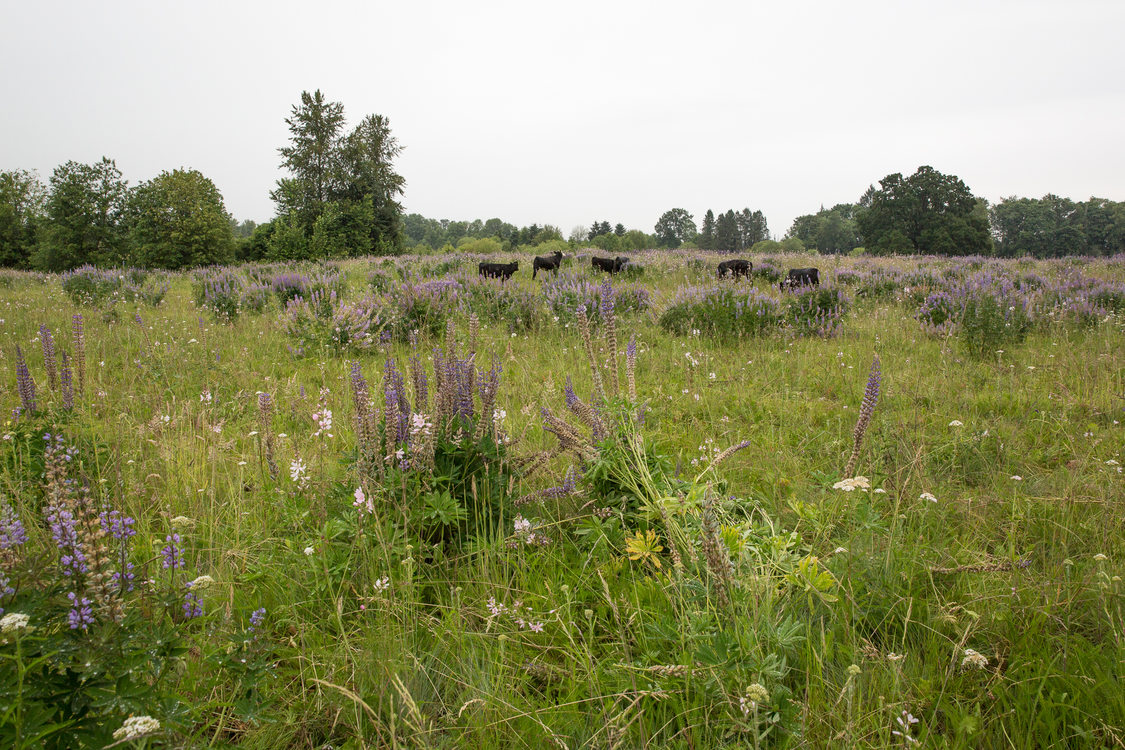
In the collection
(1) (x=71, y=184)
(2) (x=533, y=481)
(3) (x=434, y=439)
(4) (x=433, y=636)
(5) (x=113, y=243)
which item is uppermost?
(1) (x=71, y=184)

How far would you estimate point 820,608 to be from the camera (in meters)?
2.14

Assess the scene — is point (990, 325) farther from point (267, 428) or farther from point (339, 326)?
point (339, 326)

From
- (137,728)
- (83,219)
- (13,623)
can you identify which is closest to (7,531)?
(13,623)

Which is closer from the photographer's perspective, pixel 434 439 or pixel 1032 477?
pixel 434 439

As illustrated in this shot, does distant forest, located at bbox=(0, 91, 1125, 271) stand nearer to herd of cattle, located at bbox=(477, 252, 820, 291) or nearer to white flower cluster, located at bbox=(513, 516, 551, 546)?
herd of cattle, located at bbox=(477, 252, 820, 291)

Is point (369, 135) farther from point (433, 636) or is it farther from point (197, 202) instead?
point (433, 636)


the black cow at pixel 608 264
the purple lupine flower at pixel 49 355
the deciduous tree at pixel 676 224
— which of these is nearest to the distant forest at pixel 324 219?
the black cow at pixel 608 264

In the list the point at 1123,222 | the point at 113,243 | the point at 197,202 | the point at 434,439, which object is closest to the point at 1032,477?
the point at 434,439

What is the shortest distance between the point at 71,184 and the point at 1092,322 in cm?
5464

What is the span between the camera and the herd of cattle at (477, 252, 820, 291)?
36.9ft

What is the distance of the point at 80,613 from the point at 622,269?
1571cm

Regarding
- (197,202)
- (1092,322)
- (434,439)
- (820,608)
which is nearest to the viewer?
(820,608)

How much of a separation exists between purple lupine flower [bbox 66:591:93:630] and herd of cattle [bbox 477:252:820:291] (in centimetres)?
1055

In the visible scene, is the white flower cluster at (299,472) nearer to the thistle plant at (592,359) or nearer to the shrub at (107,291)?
the thistle plant at (592,359)
